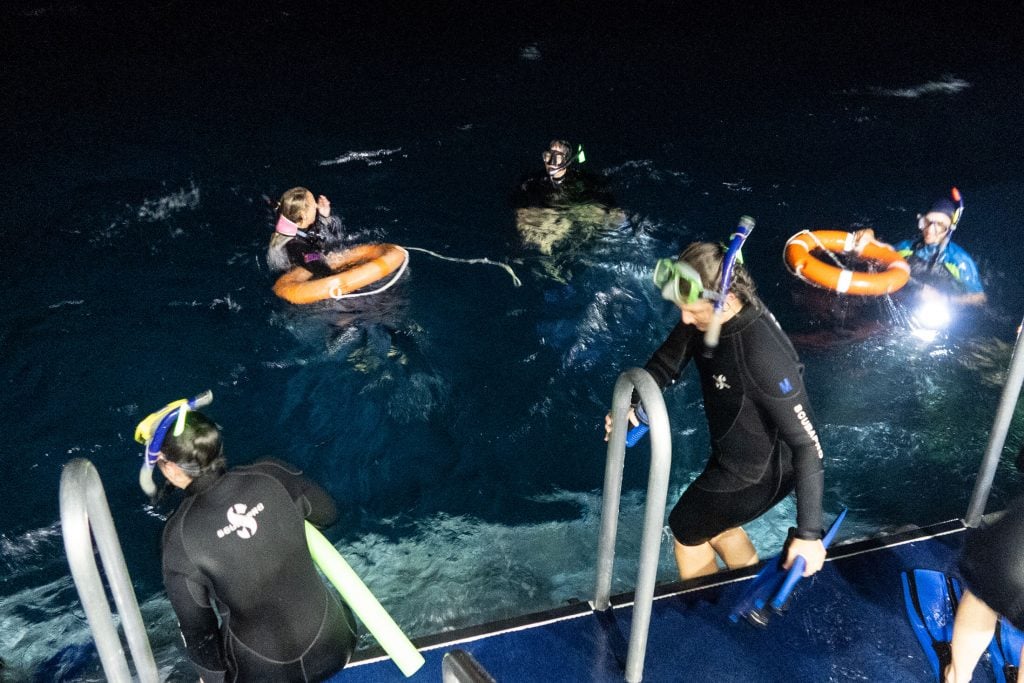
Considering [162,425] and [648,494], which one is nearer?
[648,494]

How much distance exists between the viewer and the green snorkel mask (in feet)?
8.91

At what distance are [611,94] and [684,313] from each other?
8427 mm

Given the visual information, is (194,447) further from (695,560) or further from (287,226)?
(287,226)

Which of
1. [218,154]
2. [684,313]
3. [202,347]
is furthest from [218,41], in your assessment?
[684,313]

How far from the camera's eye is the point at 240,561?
8.66 feet

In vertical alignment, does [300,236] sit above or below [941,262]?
above

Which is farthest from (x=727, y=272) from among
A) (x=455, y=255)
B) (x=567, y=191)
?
(x=455, y=255)

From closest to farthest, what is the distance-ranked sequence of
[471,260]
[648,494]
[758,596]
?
[648,494] < [758,596] < [471,260]

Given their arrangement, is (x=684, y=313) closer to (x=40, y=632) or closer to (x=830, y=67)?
(x=40, y=632)

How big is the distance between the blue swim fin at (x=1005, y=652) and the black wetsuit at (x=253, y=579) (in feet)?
7.69

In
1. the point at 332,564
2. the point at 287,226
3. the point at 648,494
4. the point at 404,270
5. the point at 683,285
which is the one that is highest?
the point at 683,285

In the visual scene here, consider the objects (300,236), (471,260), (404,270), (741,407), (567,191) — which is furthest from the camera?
(471,260)

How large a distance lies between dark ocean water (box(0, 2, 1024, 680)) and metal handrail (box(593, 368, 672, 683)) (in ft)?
4.53

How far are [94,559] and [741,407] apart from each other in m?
2.06
